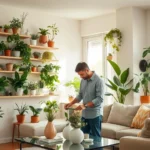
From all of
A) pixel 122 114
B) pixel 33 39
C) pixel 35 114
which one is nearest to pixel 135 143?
pixel 122 114

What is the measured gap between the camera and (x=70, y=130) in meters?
3.88

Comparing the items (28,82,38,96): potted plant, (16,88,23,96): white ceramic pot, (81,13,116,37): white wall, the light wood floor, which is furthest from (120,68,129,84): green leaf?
the light wood floor

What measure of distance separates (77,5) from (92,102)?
2825 millimetres

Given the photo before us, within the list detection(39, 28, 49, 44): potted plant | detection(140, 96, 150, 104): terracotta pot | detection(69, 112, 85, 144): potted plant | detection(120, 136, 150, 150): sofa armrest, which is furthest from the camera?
detection(39, 28, 49, 44): potted plant

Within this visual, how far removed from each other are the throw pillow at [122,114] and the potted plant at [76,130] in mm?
1953

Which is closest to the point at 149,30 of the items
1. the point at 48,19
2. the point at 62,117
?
the point at 48,19

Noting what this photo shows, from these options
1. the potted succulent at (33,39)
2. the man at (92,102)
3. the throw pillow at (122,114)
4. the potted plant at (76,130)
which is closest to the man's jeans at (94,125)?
the man at (92,102)

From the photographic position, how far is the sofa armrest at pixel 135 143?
3426 millimetres

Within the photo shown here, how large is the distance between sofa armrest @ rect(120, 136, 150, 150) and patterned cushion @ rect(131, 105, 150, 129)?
1579 millimetres

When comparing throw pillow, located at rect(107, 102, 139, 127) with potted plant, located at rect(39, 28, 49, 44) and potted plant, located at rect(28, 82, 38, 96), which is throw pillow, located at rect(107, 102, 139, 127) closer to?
potted plant, located at rect(28, 82, 38, 96)

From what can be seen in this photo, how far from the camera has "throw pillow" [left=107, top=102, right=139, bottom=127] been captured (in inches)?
218

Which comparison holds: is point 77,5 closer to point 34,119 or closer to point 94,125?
point 34,119

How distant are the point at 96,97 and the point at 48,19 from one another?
3409 millimetres

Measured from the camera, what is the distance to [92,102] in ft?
13.3
